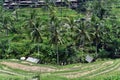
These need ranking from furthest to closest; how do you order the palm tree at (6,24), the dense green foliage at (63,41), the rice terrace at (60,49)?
the palm tree at (6,24) < the dense green foliage at (63,41) < the rice terrace at (60,49)

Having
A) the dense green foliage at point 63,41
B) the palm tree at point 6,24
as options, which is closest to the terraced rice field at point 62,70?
the dense green foliage at point 63,41

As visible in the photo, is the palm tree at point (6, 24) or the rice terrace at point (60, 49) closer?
the rice terrace at point (60, 49)

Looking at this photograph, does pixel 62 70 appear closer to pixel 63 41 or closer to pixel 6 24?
pixel 63 41

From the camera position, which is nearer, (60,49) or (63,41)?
(63,41)

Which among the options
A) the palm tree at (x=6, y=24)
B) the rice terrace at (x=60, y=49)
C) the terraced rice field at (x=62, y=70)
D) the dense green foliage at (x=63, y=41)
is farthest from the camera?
the palm tree at (x=6, y=24)

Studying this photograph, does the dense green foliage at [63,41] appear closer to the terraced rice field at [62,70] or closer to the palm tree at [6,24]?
the palm tree at [6,24]

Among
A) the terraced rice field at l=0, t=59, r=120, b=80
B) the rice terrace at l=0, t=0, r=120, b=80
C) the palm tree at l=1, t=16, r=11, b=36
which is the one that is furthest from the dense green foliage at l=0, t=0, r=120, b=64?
the terraced rice field at l=0, t=59, r=120, b=80

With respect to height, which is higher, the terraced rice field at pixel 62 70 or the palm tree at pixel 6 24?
the palm tree at pixel 6 24

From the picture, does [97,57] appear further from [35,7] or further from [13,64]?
[35,7]

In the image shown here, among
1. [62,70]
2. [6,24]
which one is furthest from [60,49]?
[6,24]

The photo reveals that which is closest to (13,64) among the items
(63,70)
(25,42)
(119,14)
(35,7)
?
(63,70)
